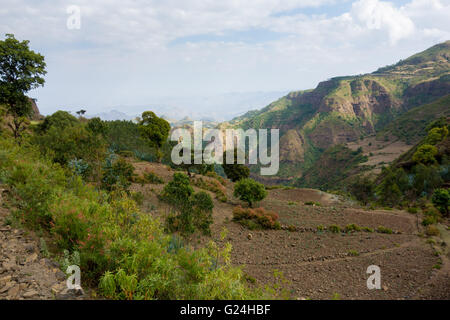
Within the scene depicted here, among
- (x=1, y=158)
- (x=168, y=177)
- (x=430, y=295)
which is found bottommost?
(x=430, y=295)

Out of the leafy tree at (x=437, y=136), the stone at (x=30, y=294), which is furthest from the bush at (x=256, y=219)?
the leafy tree at (x=437, y=136)

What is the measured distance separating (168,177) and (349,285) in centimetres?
1908

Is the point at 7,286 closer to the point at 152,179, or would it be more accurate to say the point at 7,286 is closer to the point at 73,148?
the point at 73,148

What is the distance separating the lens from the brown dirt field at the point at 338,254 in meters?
9.91

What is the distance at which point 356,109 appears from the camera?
13362 centimetres

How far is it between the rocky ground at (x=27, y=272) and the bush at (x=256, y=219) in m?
13.1

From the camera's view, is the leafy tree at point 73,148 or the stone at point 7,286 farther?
the leafy tree at point 73,148

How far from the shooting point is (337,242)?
581 inches

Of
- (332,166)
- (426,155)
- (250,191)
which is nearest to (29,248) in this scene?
(250,191)

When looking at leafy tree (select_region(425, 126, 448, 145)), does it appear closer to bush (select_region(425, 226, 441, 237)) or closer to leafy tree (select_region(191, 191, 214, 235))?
bush (select_region(425, 226, 441, 237))

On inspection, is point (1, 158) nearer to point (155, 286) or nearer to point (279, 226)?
point (155, 286)

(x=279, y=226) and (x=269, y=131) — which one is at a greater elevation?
(x=269, y=131)

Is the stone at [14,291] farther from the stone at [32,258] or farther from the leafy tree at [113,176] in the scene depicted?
the leafy tree at [113,176]

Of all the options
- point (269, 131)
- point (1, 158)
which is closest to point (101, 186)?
point (1, 158)
